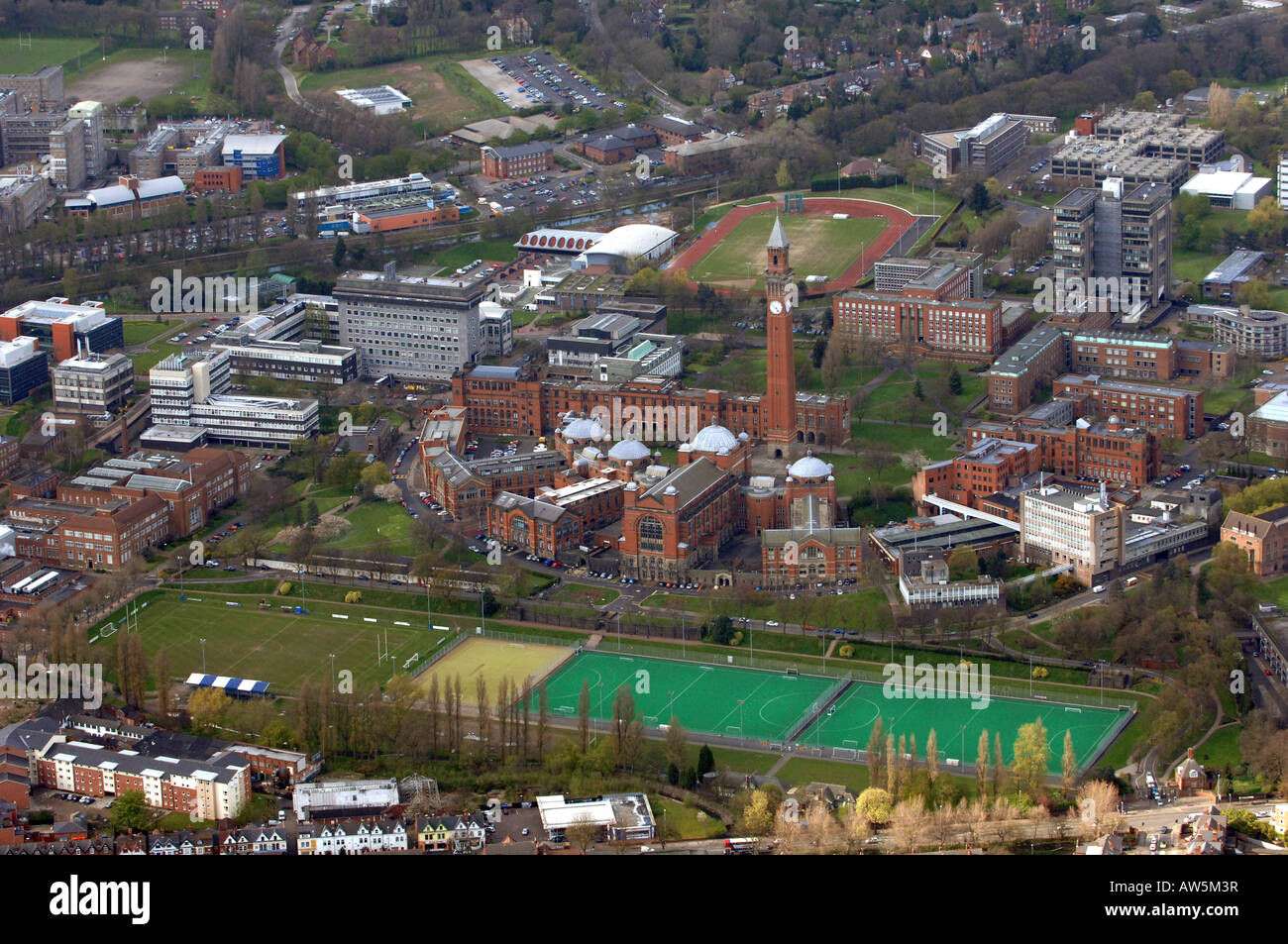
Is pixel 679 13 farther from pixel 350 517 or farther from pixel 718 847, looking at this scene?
pixel 718 847

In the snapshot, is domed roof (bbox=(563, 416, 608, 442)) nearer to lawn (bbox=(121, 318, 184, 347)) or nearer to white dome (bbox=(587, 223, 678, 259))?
white dome (bbox=(587, 223, 678, 259))

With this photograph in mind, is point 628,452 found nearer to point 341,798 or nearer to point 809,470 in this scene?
point 809,470

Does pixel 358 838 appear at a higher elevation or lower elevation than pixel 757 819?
lower

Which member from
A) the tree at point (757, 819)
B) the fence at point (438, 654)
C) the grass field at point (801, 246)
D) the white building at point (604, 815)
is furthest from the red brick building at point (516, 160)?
the tree at point (757, 819)

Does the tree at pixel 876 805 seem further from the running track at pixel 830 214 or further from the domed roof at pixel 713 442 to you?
the running track at pixel 830 214

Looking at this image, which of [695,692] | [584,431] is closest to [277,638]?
[695,692]
